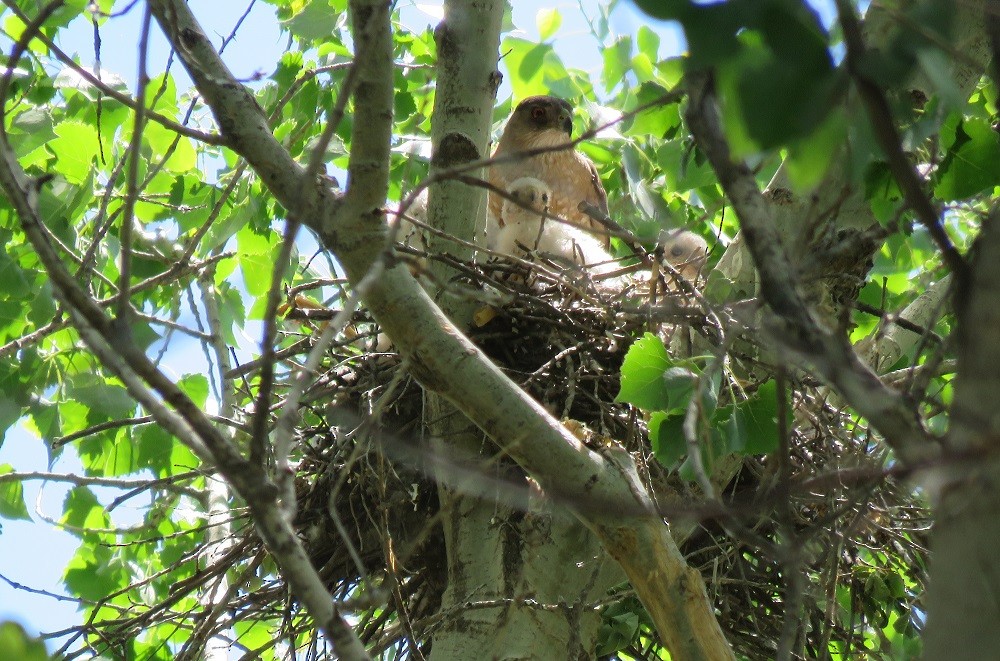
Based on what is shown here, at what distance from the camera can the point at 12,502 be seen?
3902 mm

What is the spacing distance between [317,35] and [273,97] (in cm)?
77

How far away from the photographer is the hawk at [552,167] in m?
4.52

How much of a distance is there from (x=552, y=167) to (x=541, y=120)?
24.7 inches

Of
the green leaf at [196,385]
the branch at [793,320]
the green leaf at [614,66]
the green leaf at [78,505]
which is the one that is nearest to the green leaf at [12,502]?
the green leaf at [78,505]

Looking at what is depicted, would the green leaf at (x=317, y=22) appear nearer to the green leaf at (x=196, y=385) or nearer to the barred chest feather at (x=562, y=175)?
the barred chest feather at (x=562, y=175)

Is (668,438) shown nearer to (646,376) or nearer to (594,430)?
(646,376)

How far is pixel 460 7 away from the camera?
9.08ft

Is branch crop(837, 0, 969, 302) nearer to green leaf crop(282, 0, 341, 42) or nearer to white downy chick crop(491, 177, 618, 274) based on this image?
white downy chick crop(491, 177, 618, 274)

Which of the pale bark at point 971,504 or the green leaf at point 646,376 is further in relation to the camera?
the green leaf at point 646,376

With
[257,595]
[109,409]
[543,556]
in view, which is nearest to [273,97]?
[109,409]

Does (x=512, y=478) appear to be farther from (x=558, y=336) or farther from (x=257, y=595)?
(x=257, y=595)

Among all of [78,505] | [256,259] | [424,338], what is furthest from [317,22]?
[78,505]

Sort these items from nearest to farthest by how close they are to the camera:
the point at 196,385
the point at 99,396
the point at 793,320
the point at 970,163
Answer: the point at 793,320 < the point at 970,163 < the point at 99,396 < the point at 196,385

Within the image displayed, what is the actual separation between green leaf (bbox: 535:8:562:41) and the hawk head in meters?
0.69
